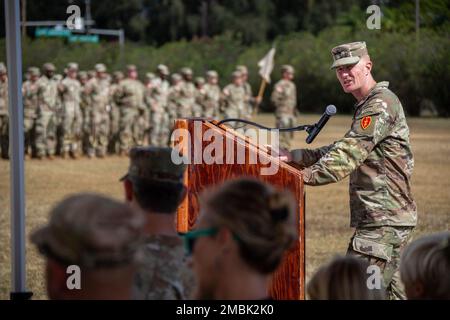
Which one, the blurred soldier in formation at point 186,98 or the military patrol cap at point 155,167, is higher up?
the blurred soldier in formation at point 186,98

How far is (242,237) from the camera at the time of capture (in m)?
3.08

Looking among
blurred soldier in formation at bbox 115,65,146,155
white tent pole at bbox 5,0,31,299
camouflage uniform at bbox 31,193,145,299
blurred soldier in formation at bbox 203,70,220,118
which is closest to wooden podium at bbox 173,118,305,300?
white tent pole at bbox 5,0,31,299

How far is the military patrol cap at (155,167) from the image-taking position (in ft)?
12.8

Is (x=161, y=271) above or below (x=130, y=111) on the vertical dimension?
below

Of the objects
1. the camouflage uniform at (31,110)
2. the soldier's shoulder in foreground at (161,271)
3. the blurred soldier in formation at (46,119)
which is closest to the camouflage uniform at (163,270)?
the soldier's shoulder in foreground at (161,271)

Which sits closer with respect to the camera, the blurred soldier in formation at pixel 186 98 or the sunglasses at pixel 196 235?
the sunglasses at pixel 196 235

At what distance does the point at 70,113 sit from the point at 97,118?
868 mm

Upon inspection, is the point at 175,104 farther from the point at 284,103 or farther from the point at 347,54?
the point at 347,54

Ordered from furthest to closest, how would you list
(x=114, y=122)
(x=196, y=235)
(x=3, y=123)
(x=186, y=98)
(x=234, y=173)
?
(x=186, y=98) < (x=114, y=122) < (x=3, y=123) < (x=234, y=173) < (x=196, y=235)

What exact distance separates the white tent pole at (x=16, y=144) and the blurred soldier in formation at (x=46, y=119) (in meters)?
20.7

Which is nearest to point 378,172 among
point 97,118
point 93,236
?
point 93,236

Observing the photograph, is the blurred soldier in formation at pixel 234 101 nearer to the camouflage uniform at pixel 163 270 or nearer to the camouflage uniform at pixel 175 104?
the camouflage uniform at pixel 175 104

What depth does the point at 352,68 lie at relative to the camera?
19.0 feet
